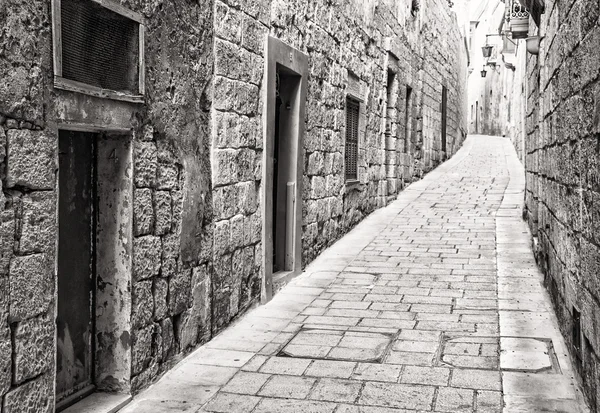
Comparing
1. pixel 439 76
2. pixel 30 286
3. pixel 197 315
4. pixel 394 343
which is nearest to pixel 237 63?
pixel 197 315

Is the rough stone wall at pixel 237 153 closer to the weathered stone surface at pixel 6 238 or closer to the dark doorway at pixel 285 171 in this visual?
the dark doorway at pixel 285 171

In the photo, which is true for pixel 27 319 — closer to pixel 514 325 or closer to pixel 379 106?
pixel 514 325

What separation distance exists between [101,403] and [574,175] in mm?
2848

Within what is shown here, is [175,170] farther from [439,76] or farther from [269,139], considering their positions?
[439,76]

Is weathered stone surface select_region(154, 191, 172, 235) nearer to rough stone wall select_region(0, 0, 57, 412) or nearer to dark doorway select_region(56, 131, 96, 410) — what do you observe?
dark doorway select_region(56, 131, 96, 410)

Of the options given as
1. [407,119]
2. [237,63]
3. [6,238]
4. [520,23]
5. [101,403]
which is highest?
[520,23]

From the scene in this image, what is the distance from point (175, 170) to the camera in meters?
3.95

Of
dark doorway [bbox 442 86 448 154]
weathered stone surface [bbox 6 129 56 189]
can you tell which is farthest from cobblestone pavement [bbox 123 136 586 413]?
dark doorway [bbox 442 86 448 154]

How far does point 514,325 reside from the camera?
15.7 ft

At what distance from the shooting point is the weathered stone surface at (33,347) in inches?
101

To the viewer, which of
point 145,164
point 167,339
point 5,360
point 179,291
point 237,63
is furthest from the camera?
point 237,63

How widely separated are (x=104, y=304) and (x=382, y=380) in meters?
1.57

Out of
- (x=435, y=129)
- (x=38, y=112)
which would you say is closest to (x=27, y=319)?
(x=38, y=112)

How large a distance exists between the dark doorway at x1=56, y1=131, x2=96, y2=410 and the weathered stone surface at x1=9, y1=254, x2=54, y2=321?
0.41m
